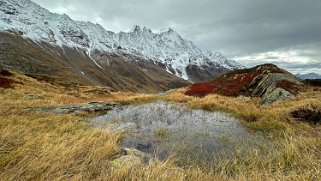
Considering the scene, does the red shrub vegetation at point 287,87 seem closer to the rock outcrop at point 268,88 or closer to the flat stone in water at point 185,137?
the rock outcrop at point 268,88

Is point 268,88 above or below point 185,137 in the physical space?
above

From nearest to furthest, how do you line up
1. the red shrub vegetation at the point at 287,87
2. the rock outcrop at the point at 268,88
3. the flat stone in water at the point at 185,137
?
the flat stone in water at the point at 185,137 < the rock outcrop at the point at 268,88 < the red shrub vegetation at the point at 287,87

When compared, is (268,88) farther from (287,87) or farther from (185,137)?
(185,137)

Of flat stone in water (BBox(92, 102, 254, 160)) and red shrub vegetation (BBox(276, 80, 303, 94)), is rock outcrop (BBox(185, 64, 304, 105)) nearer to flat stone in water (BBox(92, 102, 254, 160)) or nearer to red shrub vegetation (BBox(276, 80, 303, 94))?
red shrub vegetation (BBox(276, 80, 303, 94))

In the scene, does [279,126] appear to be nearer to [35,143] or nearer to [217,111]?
[217,111]

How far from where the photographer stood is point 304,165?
16.2ft

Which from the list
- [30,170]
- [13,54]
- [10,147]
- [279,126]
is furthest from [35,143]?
[13,54]

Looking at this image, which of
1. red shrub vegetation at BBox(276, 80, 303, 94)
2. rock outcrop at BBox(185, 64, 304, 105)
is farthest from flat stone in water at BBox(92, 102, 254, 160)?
red shrub vegetation at BBox(276, 80, 303, 94)

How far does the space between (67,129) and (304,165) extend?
706cm

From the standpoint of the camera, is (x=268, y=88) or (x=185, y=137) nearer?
(x=185, y=137)

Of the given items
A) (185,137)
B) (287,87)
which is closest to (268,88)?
(287,87)

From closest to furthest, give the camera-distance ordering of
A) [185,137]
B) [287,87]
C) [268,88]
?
1. [185,137]
2. [287,87]
3. [268,88]

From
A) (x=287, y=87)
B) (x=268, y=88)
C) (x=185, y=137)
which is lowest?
(x=185, y=137)

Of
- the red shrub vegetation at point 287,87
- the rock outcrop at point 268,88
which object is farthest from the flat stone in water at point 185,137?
the red shrub vegetation at point 287,87
